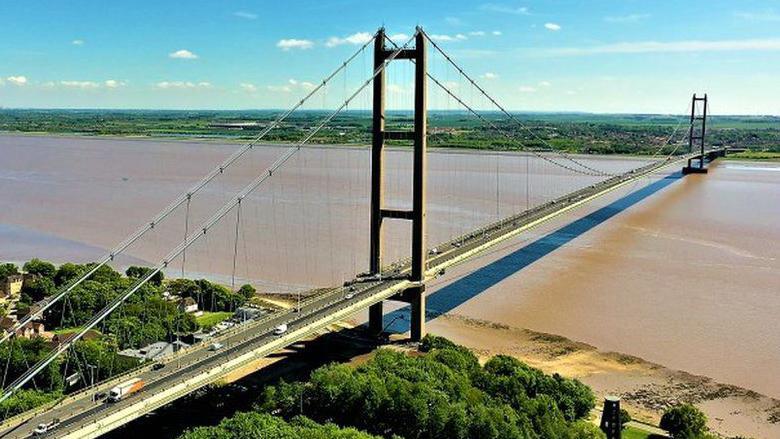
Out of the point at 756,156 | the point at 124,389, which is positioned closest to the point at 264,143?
the point at 756,156

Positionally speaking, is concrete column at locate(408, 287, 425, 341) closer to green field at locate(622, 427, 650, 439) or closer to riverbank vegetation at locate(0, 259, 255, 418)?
riverbank vegetation at locate(0, 259, 255, 418)

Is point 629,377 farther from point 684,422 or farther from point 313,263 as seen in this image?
point 313,263

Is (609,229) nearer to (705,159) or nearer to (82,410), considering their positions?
(82,410)

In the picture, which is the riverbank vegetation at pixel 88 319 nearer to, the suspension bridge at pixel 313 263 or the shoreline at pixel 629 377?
the suspension bridge at pixel 313 263

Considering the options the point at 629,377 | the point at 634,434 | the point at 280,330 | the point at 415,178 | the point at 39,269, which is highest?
the point at 415,178

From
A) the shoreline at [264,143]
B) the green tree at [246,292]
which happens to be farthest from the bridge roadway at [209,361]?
the shoreline at [264,143]

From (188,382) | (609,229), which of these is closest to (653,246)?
(609,229)
